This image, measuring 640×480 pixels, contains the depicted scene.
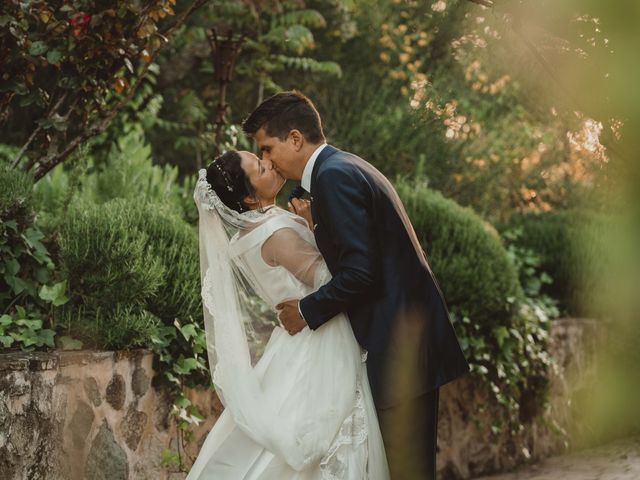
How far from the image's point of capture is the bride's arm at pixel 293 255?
3016 mm

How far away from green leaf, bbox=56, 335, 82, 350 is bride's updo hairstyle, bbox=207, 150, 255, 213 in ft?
4.12

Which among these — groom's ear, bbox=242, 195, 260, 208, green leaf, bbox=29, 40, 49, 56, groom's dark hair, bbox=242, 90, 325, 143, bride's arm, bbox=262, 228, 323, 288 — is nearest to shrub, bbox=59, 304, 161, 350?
groom's ear, bbox=242, 195, 260, 208

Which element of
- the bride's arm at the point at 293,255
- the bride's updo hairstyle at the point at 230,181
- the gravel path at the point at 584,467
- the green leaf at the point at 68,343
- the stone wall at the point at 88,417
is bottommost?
Result: the gravel path at the point at 584,467

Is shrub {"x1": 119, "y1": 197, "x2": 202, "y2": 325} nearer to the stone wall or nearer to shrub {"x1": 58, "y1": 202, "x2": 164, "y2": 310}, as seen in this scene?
shrub {"x1": 58, "y1": 202, "x2": 164, "y2": 310}

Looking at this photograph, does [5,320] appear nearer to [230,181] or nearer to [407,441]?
[230,181]

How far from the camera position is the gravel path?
16.4 feet

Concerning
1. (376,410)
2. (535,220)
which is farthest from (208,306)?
(535,220)

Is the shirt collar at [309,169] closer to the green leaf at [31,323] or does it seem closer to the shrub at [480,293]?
the green leaf at [31,323]

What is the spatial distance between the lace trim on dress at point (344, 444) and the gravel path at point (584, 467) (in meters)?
2.52

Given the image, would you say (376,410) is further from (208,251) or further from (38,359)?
(38,359)

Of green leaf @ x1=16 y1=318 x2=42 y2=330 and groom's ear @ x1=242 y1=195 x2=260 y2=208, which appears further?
green leaf @ x1=16 y1=318 x2=42 y2=330

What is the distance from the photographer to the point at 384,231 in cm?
288

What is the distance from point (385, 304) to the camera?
285 centimetres

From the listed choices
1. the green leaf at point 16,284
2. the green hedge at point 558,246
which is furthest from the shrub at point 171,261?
the green hedge at point 558,246
